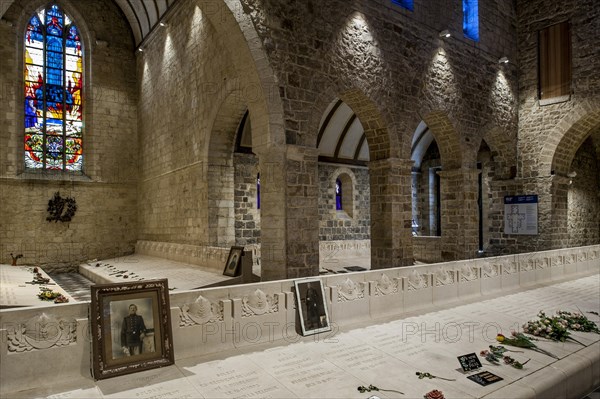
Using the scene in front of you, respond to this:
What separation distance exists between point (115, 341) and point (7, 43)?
11865 mm

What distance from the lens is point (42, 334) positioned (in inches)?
116

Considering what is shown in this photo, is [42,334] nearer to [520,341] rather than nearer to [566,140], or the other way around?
[520,341]

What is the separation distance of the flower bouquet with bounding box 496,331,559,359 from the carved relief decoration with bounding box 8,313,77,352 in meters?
3.90

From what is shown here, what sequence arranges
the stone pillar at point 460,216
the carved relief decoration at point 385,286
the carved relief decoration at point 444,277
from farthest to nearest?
the stone pillar at point 460,216, the carved relief decoration at point 444,277, the carved relief decoration at point 385,286

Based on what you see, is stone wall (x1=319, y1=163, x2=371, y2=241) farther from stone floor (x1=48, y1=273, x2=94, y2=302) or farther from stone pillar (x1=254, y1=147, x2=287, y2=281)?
stone floor (x1=48, y1=273, x2=94, y2=302)

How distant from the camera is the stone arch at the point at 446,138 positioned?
966cm

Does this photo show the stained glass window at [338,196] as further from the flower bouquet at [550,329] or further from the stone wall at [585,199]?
the flower bouquet at [550,329]

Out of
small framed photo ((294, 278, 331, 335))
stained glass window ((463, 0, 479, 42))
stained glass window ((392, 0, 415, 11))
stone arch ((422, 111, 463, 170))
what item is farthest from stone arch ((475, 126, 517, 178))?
small framed photo ((294, 278, 331, 335))

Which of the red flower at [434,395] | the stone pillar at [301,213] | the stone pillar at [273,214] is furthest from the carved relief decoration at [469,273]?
the red flower at [434,395]

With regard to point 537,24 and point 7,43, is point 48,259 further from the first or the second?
point 537,24

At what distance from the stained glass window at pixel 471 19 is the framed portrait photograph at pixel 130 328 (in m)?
10.5

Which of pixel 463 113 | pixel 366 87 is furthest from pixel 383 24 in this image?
pixel 463 113

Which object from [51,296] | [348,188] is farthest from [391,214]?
[51,296]

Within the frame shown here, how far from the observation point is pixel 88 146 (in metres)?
12.7
